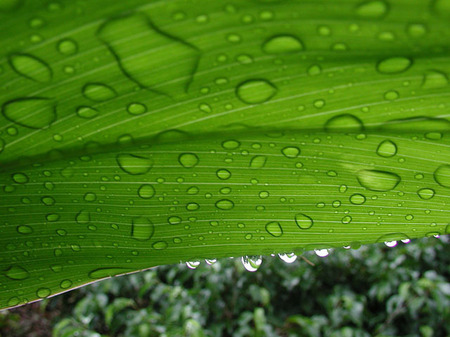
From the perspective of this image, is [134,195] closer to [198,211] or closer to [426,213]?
[198,211]

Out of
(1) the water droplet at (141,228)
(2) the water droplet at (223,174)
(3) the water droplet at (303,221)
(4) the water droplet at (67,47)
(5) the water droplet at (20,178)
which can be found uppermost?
(4) the water droplet at (67,47)

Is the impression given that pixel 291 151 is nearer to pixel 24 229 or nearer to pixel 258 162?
pixel 258 162

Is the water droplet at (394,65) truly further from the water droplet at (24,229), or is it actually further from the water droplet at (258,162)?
the water droplet at (24,229)

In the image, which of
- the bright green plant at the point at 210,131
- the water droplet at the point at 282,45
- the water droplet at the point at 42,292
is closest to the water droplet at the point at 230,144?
the bright green plant at the point at 210,131

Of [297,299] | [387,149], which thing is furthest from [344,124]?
[297,299]

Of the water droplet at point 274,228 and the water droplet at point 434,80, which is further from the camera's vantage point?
the water droplet at point 274,228

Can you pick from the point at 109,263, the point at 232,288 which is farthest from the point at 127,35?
the point at 232,288
